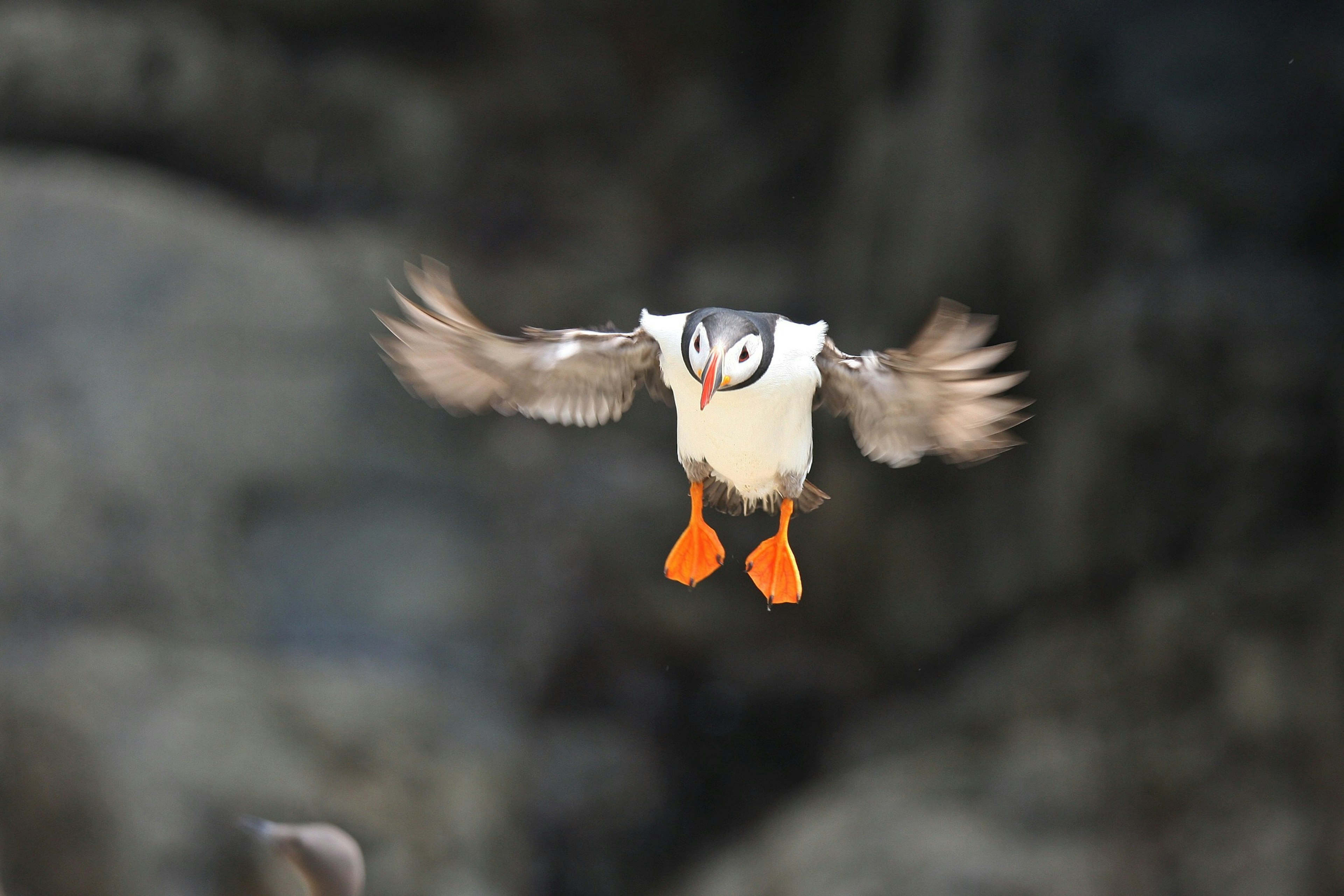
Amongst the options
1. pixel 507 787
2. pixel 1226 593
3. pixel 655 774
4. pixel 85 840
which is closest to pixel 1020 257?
pixel 1226 593

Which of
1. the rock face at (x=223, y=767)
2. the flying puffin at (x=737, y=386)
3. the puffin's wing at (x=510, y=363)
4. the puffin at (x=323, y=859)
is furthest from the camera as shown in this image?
the rock face at (x=223, y=767)

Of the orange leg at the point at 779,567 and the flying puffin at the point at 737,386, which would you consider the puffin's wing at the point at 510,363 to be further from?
the orange leg at the point at 779,567

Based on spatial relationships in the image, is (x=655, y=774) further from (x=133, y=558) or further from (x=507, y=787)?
(x=133, y=558)

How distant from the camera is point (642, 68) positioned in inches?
225

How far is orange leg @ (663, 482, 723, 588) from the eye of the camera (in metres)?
2.34

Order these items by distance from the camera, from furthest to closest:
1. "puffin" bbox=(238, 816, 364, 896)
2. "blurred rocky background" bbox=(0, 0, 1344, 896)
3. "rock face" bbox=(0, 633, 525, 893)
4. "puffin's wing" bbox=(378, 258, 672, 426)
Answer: "rock face" bbox=(0, 633, 525, 893)
"blurred rocky background" bbox=(0, 0, 1344, 896)
"puffin" bbox=(238, 816, 364, 896)
"puffin's wing" bbox=(378, 258, 672, 426)

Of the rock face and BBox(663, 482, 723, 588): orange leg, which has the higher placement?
the rock face

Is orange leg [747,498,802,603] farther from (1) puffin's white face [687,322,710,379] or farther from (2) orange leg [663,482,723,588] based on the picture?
(1) puffin's white face [687,322,710,379]

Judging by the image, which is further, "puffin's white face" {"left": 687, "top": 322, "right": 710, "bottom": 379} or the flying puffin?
the flying puffin

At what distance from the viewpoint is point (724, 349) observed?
183 centimetres

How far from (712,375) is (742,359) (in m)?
0.11

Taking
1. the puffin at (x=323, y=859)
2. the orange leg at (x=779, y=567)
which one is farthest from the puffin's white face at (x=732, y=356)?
the puffin at (x=323, y=859)

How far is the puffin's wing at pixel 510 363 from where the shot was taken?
212cm

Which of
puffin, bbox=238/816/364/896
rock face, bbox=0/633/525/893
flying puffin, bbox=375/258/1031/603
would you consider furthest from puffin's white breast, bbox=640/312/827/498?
rock face, bbox=0/633/525/893
